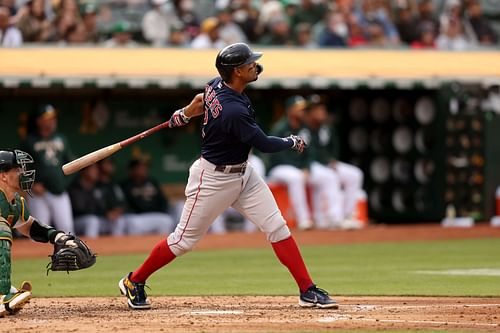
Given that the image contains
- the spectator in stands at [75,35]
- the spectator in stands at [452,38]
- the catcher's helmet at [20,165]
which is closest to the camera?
the catcher's helmet at [20,165]

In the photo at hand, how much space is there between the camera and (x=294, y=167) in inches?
637

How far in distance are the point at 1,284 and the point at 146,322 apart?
922 millimetres

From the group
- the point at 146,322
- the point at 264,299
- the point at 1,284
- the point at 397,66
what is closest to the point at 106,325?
the point at 146,322

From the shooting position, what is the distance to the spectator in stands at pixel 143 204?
51.6 ft

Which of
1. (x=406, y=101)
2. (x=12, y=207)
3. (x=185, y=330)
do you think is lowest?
(x=185, y=330)

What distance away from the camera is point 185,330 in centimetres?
609

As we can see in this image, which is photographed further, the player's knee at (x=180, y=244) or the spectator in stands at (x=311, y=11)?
the spectator in stands at (x=311, y=11)

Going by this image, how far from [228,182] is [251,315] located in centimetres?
90

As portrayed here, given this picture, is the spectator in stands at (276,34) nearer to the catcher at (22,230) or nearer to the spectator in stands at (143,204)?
the spectator in stands at (143,204)

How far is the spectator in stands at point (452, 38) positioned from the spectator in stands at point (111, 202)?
6.47 metres

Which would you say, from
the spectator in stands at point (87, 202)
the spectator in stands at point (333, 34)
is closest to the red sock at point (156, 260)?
the spectator in stands at point (87, 202)

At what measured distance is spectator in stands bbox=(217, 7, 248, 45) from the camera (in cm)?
1670

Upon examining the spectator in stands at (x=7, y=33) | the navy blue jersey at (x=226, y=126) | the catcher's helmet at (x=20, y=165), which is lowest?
the catcher's helmet at (x=20, y=165)

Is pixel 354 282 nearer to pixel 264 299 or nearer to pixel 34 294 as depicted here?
pixel 264 299
